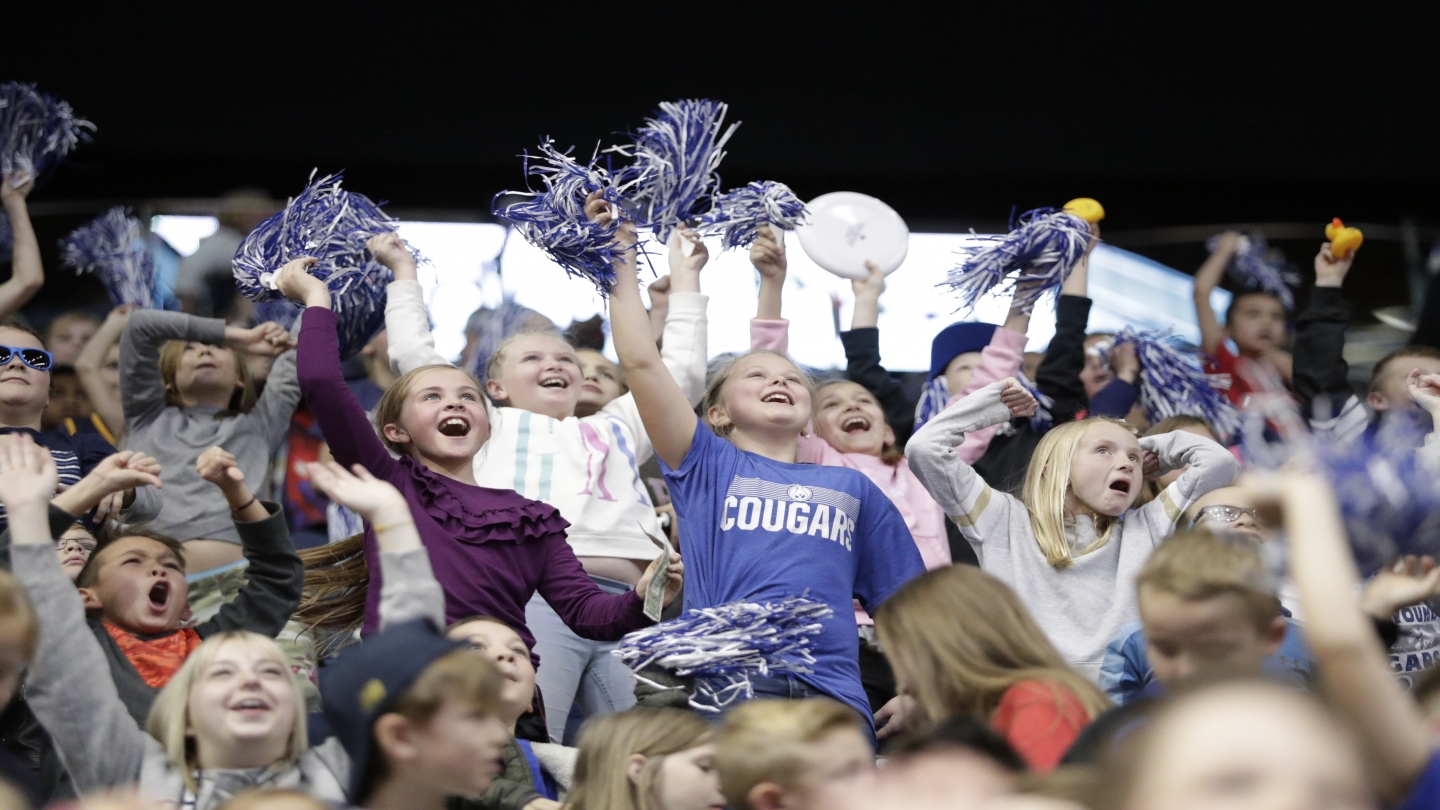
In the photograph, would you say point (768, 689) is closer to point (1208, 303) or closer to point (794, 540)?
point (794, 540)

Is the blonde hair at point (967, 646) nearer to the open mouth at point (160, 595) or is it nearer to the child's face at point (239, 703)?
the child's face at point (239, 703)

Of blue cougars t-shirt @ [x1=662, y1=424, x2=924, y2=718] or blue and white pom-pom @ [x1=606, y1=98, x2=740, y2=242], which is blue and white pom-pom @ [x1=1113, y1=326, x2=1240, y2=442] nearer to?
blue cougars t-shirt @ [x1=662, y1=424, x2=924, y2=718]

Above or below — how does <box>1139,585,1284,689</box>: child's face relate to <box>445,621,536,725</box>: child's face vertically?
above

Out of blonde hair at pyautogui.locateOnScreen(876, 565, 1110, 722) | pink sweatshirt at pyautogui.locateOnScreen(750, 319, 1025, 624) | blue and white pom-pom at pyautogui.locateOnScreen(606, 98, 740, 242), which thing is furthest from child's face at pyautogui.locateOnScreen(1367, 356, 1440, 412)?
blonde hair at pyautogui.locateOnScreen(876, 565, 1110, 722)

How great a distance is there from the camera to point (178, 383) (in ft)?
15.8

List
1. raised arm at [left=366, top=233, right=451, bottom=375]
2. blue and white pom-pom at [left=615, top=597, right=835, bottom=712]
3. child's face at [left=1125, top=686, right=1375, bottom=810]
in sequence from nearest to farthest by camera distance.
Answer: child's face at [left=1125, top=686, right=1375, bottom=810] < blue and white pom-pom at [left=615, top=597, right=835, bottom=712] < raised arm at [left=366, top=233, right=451, bottom=375]

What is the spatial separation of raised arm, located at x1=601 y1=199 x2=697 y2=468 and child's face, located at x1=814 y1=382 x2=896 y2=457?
1208mm

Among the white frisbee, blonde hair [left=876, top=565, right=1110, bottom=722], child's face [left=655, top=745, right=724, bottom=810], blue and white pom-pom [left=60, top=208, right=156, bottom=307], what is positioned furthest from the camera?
blue and white pom-pom [left=60, top=208, right=156, bottom=307]

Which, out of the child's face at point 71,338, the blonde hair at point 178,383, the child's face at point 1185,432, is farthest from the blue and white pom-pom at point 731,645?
the child's face at point 71,338

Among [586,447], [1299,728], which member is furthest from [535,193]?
[1299,728]

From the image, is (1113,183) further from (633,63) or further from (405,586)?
(405,586)

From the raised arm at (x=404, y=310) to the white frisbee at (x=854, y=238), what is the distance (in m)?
1.39

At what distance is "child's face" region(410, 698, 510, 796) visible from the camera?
7.46ft

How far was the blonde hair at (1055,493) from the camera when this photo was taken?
371 cm
